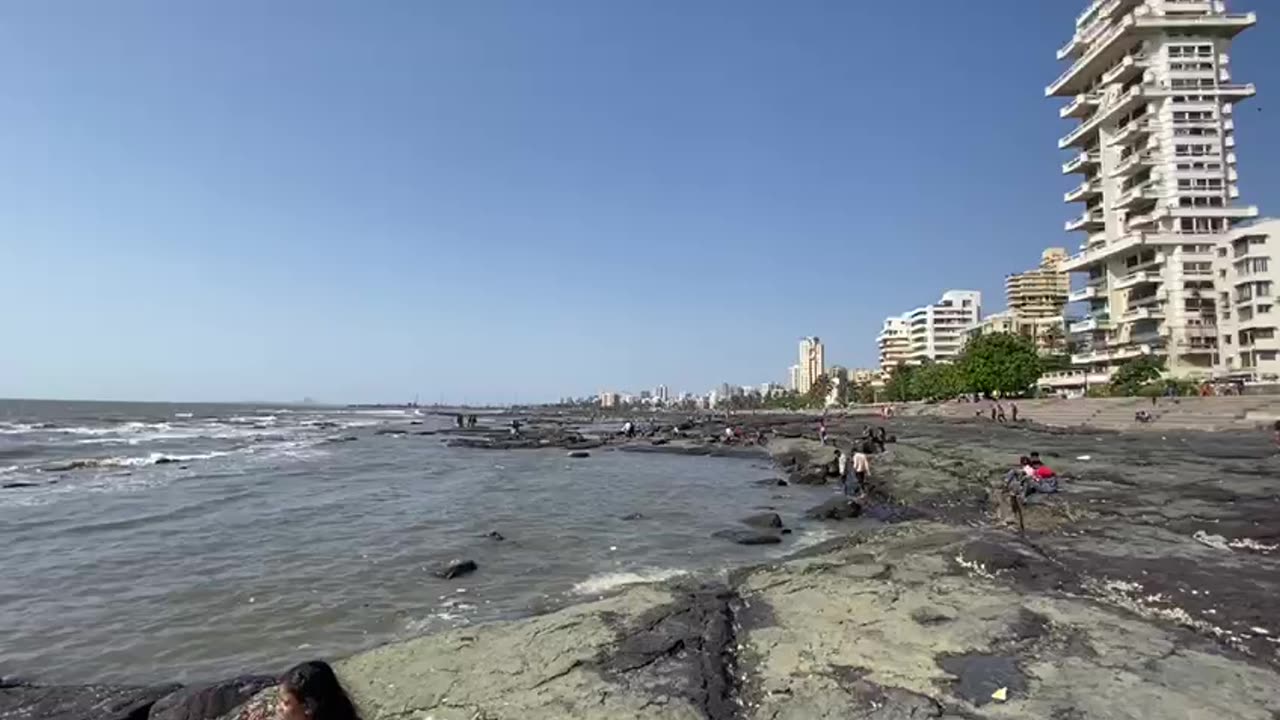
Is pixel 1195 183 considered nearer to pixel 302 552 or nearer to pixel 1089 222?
pixel 1089 222

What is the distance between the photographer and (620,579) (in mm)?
13828

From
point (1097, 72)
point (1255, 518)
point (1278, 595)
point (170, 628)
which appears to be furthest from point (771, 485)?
point (1097, 72)

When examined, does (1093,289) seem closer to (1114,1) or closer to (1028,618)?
(1114,1)

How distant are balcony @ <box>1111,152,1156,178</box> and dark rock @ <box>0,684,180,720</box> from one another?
3507 inches

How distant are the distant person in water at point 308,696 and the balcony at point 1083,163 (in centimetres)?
9546

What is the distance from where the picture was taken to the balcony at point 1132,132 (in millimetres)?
72081

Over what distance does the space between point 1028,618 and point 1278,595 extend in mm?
4014

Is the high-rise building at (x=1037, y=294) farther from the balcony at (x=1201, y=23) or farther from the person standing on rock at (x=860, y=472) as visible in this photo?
the person standing on rock at (x=860, y=472)

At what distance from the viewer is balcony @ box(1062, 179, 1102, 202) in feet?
263

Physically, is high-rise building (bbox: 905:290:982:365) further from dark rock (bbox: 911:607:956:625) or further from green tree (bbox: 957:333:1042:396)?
dark rock (bbox: 911:607:956:625)

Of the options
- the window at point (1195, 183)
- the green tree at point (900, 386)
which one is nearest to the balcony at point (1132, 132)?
the window at point (1195, 183)

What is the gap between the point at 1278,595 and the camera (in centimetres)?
920

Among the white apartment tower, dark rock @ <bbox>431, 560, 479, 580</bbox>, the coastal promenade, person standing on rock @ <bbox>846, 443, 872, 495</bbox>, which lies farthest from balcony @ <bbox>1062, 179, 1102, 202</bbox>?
dark rock @ <bbox>431, 560, 479, 580</bbox>

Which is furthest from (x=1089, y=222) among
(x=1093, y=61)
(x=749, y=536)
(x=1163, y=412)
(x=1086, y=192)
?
(x=749, y=536)
